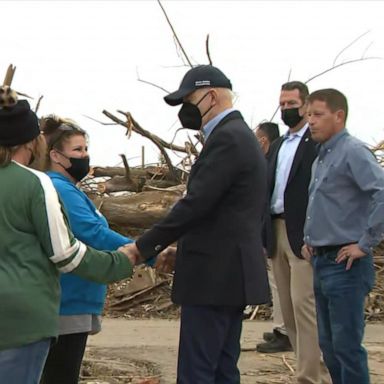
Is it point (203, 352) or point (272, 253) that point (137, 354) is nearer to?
point (272, 253)

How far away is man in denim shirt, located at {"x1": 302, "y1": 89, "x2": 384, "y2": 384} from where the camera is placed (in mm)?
4676

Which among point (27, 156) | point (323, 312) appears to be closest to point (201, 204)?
point (27, 156)

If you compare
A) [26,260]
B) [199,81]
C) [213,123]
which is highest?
[199,81]

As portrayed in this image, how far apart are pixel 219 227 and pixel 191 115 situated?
62cm

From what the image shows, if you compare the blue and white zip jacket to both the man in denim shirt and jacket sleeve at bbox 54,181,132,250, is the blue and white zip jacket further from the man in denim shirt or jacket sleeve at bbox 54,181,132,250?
the man in denim shirt

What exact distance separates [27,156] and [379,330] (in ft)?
18.8

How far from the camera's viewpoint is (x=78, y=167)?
174 inches

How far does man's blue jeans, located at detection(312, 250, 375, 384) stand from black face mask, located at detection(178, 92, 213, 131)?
114 centimetres

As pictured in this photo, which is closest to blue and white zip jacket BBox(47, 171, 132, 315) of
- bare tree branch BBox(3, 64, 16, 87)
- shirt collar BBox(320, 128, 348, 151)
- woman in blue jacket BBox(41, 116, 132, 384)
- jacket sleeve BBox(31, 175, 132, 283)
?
woman in blue jacket BBox(41, 116, 132, 384)

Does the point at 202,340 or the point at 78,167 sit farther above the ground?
the point at 78,167

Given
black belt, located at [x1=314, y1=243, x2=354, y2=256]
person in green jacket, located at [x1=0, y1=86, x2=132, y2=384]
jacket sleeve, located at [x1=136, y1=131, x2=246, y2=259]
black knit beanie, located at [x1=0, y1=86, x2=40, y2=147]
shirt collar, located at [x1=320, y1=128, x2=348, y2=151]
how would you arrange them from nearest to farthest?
person in green jacket, located at [x1=0, y1=86, x2=132, y2=384]
black knit beanie, located at [x1=0, y1=86, x2=40, y2=147]
jacket sleeve, located at [x1=136, y1=131, x2=246, y2=259]
black belt, located at [x1=314, y1=243, x2=354, y2=256]
shirt collar, located at [x1=320, y1=128, x2=348, y2=151]

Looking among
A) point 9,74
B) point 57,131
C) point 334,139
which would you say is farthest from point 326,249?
point 9,74

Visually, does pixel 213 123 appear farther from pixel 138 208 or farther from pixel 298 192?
pixel 138 208

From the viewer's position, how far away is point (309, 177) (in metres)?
5.62
